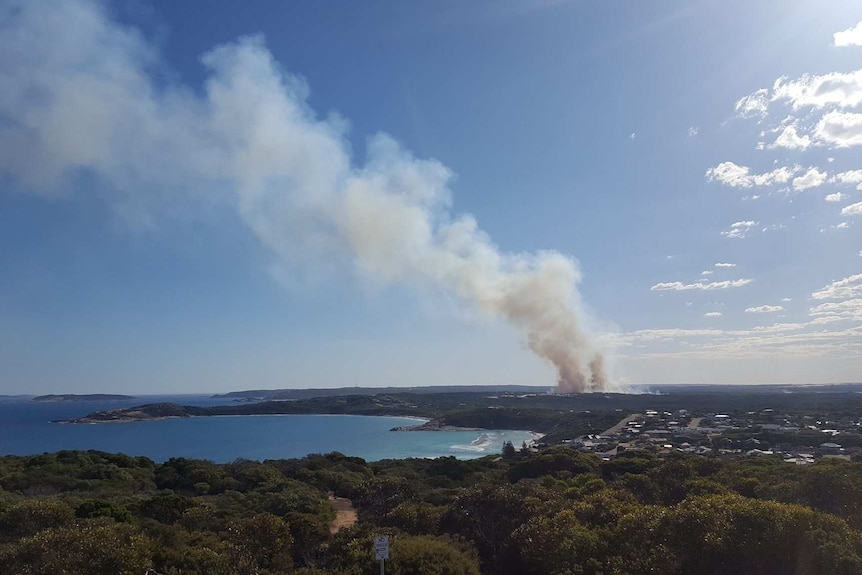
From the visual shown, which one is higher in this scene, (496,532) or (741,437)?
(496,532)

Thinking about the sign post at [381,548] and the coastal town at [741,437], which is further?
the coastal town at [741,437]

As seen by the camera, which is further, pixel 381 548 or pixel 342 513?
pixel 342 513

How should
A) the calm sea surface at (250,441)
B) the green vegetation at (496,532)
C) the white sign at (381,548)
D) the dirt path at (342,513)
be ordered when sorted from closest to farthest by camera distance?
the white sign at (381,548)
the green vegetation at (496,532)
the dirt path at (342,513)
the calm sea surface at (250,441)

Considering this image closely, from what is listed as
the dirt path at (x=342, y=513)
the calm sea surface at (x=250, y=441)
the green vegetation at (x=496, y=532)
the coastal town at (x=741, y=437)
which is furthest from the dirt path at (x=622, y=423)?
the green vegetation at (x=496, y=532)

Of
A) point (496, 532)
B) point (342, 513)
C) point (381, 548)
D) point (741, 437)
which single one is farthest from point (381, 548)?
point (741, 437)

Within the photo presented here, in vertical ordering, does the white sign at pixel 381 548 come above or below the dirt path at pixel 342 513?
above

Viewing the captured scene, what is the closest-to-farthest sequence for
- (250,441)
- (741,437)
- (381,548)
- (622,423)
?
1. (381,548)
2. (741,437)
3. (250,441)
4. (622,423)

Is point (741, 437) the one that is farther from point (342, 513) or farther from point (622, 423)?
point (342, 513)

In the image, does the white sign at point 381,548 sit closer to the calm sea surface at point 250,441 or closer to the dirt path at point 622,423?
the calm sea surface at point 250,441

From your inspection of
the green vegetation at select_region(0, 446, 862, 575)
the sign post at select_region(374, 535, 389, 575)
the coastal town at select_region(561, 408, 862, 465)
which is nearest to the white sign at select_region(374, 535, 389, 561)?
the sign post at select_region(374, 535, 389, 575)

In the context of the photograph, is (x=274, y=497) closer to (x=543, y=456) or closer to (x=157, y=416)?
(x=543, y=456)
